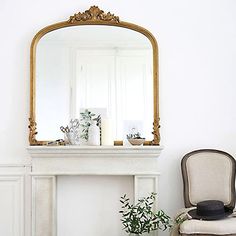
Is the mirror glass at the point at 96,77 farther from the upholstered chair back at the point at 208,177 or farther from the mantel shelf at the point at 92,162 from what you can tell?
the upholstered chair back at the point at 208,177

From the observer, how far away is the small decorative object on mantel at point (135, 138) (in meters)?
3.13

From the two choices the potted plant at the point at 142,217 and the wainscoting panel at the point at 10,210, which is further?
the wainscoting panel at the point at 10,210

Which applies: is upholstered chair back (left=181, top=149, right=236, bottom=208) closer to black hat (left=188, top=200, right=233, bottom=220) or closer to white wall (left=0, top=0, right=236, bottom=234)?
white wall (left=0, top=0, right=236, bottom=234)

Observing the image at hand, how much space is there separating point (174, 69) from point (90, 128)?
84 cm

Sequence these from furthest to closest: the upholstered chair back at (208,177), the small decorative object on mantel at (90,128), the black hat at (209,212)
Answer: the small decorative object on mantel at (90,128) → the upholstered chair back at (208,177) → the black hat at (209,212)

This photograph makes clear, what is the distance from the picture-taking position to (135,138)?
10.4ft

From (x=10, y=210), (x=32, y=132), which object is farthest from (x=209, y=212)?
(x=10, y=210)

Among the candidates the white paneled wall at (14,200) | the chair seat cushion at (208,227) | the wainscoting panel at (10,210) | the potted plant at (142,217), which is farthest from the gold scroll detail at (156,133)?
the wainscoting panel at (10,210)

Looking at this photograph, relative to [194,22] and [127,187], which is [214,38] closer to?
[194,22]

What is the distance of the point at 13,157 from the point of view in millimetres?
3262

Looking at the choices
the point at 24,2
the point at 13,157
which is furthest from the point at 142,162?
the point at 24,2

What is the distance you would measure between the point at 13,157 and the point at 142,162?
3.42 ft

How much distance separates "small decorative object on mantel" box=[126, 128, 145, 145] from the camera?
3135 mm

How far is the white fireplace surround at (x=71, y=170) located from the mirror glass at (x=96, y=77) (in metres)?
0.18
